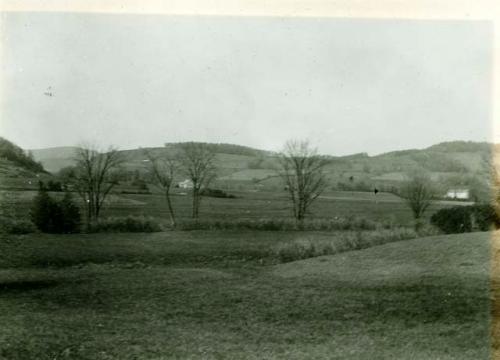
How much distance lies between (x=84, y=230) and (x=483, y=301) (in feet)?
72.4

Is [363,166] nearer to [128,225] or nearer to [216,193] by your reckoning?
[216,193]

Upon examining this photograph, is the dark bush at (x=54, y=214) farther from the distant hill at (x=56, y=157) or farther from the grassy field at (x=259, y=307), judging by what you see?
the grassy field at (x=259, y=307)

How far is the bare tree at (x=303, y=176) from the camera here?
35.3m

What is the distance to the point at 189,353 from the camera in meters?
9.46

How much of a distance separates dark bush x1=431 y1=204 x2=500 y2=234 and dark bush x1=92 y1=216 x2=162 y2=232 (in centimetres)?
1687

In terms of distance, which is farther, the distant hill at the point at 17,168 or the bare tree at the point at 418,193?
the bare tree at the point at 418,193

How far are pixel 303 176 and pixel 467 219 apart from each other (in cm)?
1394

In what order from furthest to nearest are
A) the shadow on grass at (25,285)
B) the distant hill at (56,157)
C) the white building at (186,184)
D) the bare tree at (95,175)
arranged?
the white building at (186,184), the bare tree at (95,175), the distant hill at (56,157), the shadow on grass at (25,285)

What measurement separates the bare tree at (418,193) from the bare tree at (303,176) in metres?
6.38

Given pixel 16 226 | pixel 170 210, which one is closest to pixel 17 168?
pixel 16 226

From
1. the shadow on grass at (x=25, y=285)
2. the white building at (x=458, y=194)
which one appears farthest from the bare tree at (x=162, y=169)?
the white building at (x=458, y=194)

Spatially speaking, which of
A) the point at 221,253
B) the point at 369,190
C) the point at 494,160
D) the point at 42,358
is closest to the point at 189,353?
the point at 42,358

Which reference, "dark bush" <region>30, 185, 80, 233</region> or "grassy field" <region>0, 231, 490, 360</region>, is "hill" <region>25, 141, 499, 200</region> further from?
"grassy field" <region>0, 231, 490, 360</region>

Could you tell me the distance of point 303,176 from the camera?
36.6 metres
